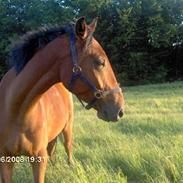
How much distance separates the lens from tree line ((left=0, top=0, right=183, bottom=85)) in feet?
96.8

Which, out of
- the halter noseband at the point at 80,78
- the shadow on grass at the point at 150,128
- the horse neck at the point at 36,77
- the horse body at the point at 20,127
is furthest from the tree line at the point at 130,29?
the halter noseband at the point at 80,78

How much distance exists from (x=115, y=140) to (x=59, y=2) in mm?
27369

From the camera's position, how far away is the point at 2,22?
31.9m

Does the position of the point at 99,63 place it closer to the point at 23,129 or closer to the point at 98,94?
the point at 98,94

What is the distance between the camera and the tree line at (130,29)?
29.5m

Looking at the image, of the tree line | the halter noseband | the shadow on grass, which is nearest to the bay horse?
the halter noseband

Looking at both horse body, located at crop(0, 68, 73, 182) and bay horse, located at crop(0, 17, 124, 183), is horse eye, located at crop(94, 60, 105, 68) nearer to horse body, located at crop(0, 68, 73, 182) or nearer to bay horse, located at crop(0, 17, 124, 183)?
bay horse, located at crop(0, 17, 124, 183)

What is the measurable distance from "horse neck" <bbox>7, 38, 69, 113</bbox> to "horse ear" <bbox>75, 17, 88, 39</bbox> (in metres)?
0.18

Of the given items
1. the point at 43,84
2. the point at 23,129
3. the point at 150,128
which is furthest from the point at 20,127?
the point at 150,128

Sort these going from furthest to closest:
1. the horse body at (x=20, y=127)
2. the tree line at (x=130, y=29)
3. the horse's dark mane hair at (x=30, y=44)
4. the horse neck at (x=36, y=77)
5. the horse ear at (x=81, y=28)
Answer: the tree line at (x=130, y=29), the horse body at (x=20, y=127), the horse's dark mane hair at (x=30, y=44), the horse neck at (x=36, y=77), the horse ear at (x=81, y=28)

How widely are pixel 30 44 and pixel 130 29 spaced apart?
26.5 meters

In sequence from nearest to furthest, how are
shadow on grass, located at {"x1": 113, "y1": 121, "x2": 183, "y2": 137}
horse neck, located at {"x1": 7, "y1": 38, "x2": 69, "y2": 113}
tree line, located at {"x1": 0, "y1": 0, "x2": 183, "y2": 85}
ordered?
horse neck, located at {"x1": 7, "y1": 38, "x2": 69, "y2": 113}
shadow on grass, located at {"x1": 113, "y1": 121, "x2": 183, "y2": 137}
tree line, located at {"x1": 0, "y1": 0, "x2": 183, "y2": 85}

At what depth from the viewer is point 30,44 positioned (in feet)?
11.5

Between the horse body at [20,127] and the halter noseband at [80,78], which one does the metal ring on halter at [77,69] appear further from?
the horse body at [20,127]
